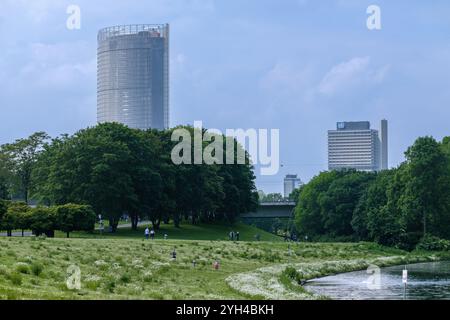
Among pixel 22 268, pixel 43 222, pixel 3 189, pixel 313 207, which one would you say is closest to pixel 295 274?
pixel 22 268

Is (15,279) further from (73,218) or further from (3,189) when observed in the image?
(3,189)

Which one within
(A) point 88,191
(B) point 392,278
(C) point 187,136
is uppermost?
(C) point 187,136

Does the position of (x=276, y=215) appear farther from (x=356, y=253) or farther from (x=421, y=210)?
(x=356, y=253)

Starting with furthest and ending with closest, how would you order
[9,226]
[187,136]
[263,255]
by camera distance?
[187,136] → [9,226] → [263,255]

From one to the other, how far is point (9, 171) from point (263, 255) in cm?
6233

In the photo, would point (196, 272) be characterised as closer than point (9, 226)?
Yes

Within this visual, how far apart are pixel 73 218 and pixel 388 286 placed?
126ft

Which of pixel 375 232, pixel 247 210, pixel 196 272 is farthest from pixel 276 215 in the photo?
pixel 196 272

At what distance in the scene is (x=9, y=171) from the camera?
124625 millimetres

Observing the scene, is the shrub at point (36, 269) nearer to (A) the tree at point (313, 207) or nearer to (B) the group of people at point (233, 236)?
(B) the group of people at point (233, 236)

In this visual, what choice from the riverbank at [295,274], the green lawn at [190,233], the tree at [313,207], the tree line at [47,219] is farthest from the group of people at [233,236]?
the tree at [313,207]

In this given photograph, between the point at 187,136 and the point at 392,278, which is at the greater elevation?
the point at 187,136

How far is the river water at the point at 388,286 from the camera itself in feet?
156

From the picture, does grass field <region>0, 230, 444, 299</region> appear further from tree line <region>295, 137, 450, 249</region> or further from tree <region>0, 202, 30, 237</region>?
tree <region>0, 202, 30, 237</region>
